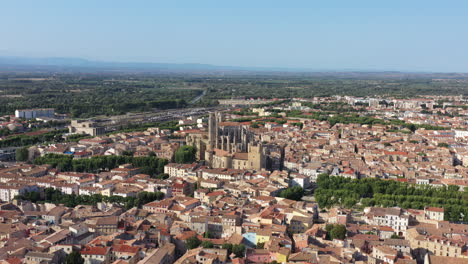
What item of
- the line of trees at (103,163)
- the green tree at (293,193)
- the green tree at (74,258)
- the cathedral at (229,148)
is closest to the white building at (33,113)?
the line of trees at (103,163)

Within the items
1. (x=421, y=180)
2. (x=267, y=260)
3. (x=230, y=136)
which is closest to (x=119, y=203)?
(x=267, y=260)

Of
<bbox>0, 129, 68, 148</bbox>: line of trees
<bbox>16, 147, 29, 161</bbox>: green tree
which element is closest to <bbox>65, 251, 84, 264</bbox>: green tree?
<bbox>16, 147, 29, 161</bbox>: green tree

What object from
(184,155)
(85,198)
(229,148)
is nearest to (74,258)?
(85,198)

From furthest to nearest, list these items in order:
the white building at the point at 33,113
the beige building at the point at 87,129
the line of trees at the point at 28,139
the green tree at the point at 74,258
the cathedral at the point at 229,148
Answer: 1. the white building at the point at 33,113
2. the beige building at the point at 87,129
3. the line of trees at the point at 28,139
4. the cathedral at the point at 229,148
5. the green tree at the point at 74,258

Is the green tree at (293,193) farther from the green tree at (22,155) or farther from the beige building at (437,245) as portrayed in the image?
the green tree at (22,155)

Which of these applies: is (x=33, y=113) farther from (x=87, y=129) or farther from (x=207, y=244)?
(x=207, y=244)

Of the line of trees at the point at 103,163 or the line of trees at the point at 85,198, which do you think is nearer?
the line of trees at the point at 85,198
